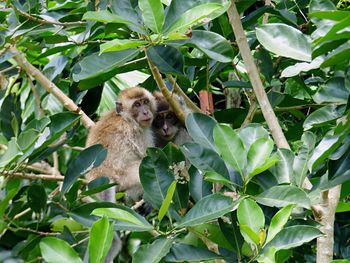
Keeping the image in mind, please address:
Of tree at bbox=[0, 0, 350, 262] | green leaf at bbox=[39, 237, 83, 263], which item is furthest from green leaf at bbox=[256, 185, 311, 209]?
green leaf at bbox=[39, 237, 83, 263]

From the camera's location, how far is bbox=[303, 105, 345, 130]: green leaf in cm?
218

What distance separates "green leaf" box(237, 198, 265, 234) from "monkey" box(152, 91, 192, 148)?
7.11ft

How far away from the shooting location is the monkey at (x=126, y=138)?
4.02m

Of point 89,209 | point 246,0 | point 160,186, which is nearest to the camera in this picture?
point 160,186

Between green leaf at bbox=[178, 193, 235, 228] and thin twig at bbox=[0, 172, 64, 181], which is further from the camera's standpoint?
thin twig at bbox=[0, 172, 64, 181]

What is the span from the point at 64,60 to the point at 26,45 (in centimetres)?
28

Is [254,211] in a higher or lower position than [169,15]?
lower

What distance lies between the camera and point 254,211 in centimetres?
197

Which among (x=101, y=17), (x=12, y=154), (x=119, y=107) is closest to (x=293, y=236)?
(x=101, y=17)

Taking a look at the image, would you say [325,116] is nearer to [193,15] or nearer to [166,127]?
[193,15]

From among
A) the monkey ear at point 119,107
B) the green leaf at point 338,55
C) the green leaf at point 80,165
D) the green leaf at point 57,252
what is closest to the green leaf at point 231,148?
the green leaf at point 338,55

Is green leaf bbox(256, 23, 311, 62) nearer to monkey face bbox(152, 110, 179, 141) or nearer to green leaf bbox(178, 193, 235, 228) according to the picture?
green leaf bbox(178, 193, 235, 228)

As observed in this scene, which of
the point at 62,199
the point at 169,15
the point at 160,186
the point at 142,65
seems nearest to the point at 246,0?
the point at 142,65

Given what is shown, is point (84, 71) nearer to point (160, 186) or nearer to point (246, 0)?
point (160, 186)
